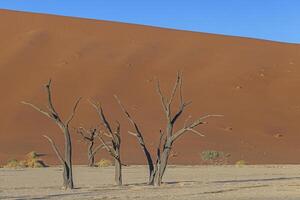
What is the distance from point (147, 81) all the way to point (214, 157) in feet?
68.1

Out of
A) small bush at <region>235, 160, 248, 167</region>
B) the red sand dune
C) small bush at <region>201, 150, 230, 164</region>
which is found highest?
the red sand dune

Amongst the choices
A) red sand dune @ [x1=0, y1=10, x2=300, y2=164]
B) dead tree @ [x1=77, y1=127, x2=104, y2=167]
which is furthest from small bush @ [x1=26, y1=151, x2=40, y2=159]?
dead tree @ [x1=77, y1=127, x2=104, y2=167]

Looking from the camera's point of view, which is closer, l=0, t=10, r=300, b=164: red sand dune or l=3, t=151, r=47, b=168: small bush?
l=3, t=151, r=47, b=168: small bush

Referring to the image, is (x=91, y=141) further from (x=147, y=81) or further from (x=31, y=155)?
(x=147, y=81)

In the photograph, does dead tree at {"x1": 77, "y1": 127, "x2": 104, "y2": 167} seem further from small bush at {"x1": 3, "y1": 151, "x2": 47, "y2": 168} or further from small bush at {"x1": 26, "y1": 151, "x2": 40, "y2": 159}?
small bush at {"x1": 26, "y1": 151, "x2": 40, "y2": 159}

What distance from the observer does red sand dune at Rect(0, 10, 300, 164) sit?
49.9m

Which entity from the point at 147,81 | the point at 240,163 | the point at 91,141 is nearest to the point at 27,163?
the point at 91,141

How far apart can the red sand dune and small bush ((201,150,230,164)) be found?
1.04 m

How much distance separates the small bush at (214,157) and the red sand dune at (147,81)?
104 cm

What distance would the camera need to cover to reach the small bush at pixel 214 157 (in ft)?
143

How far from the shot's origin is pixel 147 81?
207ft

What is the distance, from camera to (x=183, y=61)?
6969 centimetres

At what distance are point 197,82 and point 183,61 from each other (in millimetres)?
5461

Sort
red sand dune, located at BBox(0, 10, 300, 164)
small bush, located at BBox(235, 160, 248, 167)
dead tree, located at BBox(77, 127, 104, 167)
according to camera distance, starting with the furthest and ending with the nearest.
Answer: red sand dune, located at BBox(0, 10, 300, 164) < small bush, located at BBox(235, 160, 248, 167) < dead tree, located at BBox(77, 127, 104, 167)
